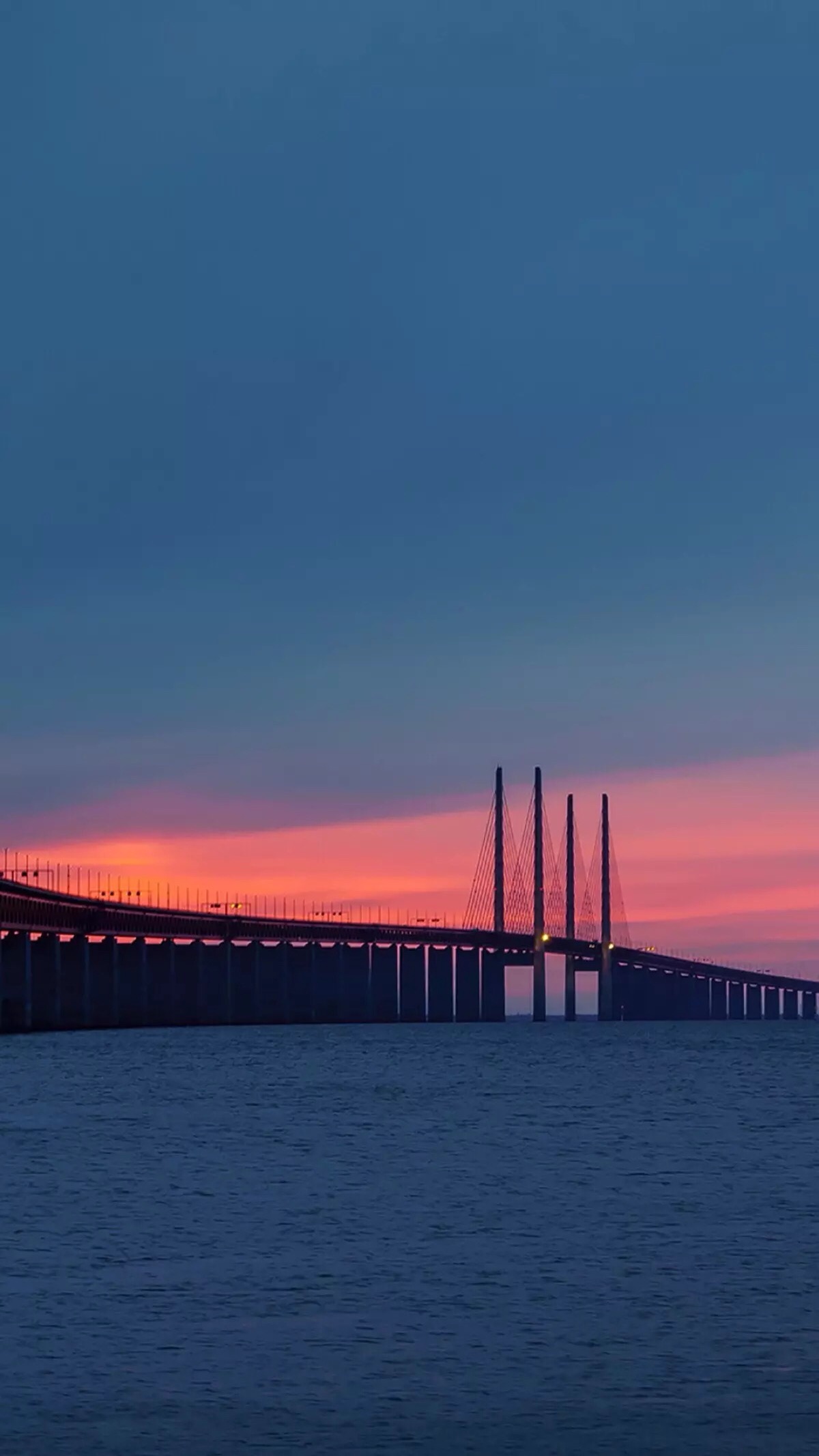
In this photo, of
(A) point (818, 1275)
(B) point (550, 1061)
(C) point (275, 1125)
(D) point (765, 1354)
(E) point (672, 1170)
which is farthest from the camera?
(B) point (550, 1061)

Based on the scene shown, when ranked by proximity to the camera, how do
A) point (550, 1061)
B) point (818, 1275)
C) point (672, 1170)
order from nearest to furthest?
point (818, 1275) < point (672, 1170) < point (550, 1061)

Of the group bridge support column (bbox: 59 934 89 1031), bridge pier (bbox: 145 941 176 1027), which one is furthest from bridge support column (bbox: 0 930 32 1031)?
bridge pier (bbox: 145 941 176 1027)

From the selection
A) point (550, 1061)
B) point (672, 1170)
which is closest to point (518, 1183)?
point (672, 1170)

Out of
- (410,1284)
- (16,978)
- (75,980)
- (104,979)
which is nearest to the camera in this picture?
(410,1284)

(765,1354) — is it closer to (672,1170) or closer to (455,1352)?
(455,1352)

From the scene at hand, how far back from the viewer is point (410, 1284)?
1116 inches

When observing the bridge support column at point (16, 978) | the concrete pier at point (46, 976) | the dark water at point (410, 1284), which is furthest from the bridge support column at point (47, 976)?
the dark water at point (410, 1284)

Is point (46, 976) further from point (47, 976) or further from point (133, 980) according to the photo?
point (133, 980)

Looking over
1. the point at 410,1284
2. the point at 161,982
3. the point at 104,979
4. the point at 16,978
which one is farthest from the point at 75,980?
the point at 410,1284

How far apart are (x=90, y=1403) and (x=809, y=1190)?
82.5 feet

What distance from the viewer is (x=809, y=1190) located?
138 feet

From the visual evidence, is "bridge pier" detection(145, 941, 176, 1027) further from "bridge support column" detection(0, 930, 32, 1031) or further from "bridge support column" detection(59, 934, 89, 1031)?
"bridge support column" detection(0, 930, 32, 1031)

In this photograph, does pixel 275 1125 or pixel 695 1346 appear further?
pixel 275 1125

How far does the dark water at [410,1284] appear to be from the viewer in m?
18.9
